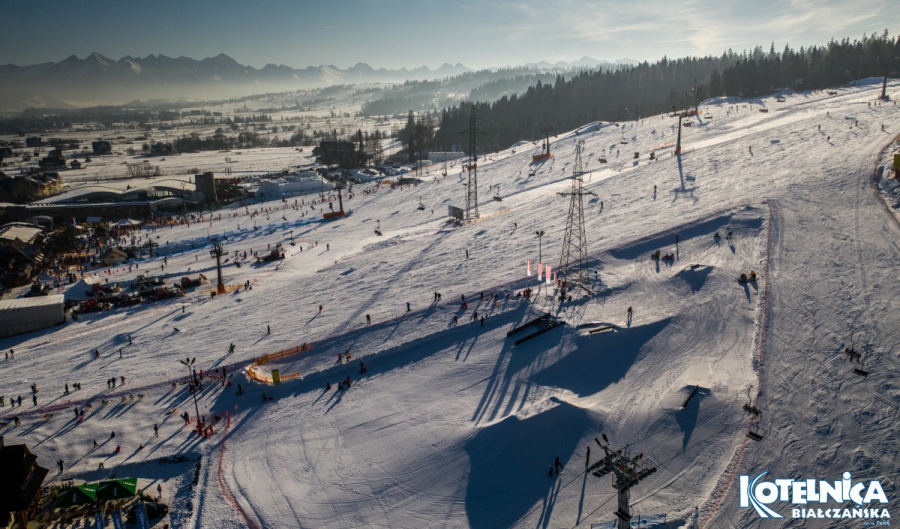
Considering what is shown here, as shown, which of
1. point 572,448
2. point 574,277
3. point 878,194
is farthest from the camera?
point 878,194

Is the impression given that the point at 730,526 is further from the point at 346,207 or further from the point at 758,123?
the point at 758,123

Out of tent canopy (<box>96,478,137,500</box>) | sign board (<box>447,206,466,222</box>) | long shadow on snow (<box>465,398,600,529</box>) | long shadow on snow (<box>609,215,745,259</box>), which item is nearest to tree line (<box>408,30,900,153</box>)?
sign board (<box>447,206,466,222</box>)

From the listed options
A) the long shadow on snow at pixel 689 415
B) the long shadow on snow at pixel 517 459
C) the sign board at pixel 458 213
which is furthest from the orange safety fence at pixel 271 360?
the sign board at pixel 458 213

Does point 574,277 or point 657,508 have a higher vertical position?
point 574,277

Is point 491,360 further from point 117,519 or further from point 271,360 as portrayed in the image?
point 117,519

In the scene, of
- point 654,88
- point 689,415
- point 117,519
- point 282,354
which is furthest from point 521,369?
point 654,88

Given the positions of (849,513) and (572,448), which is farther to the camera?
(572,448)

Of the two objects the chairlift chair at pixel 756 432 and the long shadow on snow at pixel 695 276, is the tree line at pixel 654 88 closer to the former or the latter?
the long shadow on snow at pixel 695 276

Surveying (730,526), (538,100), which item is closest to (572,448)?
(730,526)
